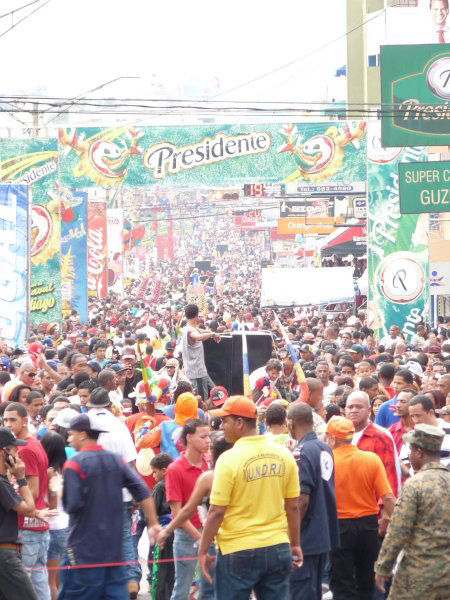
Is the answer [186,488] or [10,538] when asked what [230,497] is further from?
[10,538]

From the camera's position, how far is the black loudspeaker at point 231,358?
1461 centimetres

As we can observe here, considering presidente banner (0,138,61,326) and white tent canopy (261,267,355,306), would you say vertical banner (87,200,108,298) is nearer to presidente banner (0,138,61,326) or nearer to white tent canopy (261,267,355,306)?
presidente banner (0,138,61,326)

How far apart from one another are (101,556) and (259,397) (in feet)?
19.8

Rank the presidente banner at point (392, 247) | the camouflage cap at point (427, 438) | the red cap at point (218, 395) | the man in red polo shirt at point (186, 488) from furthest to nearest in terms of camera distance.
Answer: the presidente banner at point (392, 247) → the red cap at point (218, 395) → the man in red polo shirt at point (186, 488) → the camouflage cap at point (427, 438)

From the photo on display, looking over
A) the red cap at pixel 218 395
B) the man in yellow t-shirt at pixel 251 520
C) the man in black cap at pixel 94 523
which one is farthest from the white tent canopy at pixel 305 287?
the man in yellow t-shirt at pixel 251 520

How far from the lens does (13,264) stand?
22547 millimetres

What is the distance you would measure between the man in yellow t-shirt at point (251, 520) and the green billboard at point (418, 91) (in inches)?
645

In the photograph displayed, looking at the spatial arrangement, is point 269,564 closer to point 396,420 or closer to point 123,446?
point 123,446

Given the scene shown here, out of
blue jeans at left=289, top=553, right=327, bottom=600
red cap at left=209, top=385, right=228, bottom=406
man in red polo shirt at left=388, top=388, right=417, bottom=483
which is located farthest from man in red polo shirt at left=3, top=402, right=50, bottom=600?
red cap at left=209, top=385, right=228, bottom=406

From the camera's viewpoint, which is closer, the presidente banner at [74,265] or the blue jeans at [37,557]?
the blue jeans at [37,557]

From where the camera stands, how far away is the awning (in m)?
39.6

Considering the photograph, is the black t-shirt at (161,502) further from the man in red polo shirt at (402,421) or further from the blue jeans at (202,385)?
the blue jeans at (202,385)

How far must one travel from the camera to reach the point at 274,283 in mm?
28562

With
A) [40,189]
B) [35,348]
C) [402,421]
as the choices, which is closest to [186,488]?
[402,421]
